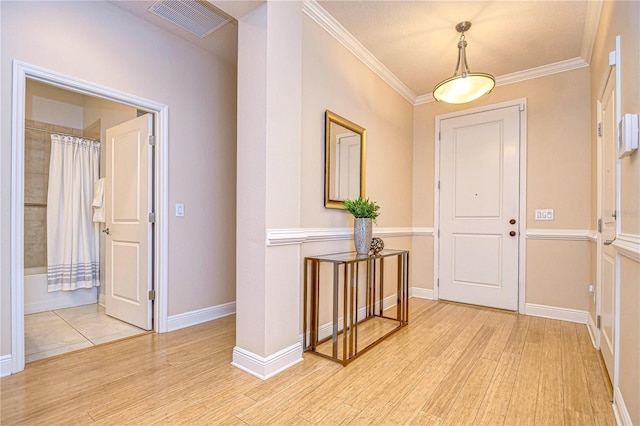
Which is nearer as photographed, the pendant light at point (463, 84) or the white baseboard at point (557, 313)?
the pendant light at point (463, 84)

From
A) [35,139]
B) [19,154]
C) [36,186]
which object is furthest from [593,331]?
[35,139]

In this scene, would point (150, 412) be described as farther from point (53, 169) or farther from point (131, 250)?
point (53, 169)

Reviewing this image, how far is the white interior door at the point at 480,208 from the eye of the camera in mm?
3414

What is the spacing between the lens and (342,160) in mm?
2748

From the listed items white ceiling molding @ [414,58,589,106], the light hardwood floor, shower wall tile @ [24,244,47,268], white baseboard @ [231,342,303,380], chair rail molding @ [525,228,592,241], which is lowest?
the light hardwood floor

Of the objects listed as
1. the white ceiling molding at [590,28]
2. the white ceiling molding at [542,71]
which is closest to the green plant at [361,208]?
the white ceiling molding at [590,28]

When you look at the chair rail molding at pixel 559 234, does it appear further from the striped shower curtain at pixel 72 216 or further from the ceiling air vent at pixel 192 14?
the striped shower curtain at pixel 72 216

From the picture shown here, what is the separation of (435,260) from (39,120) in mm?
5164

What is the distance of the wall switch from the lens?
3.21 meters

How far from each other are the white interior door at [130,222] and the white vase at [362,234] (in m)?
1.82

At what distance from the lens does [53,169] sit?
12.0 feet

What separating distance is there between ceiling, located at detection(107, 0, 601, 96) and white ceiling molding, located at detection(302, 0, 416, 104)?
15 millimetres

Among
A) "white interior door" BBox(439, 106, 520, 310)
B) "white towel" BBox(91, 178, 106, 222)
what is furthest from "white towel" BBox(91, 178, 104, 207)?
"white interior door" BBox(439, 106, 520, 310)

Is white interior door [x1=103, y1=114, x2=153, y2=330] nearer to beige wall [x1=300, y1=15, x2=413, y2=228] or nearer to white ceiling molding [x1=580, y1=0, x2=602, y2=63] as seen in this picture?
beige wall [x1=300, y1=15, x2=413, y2=228]
